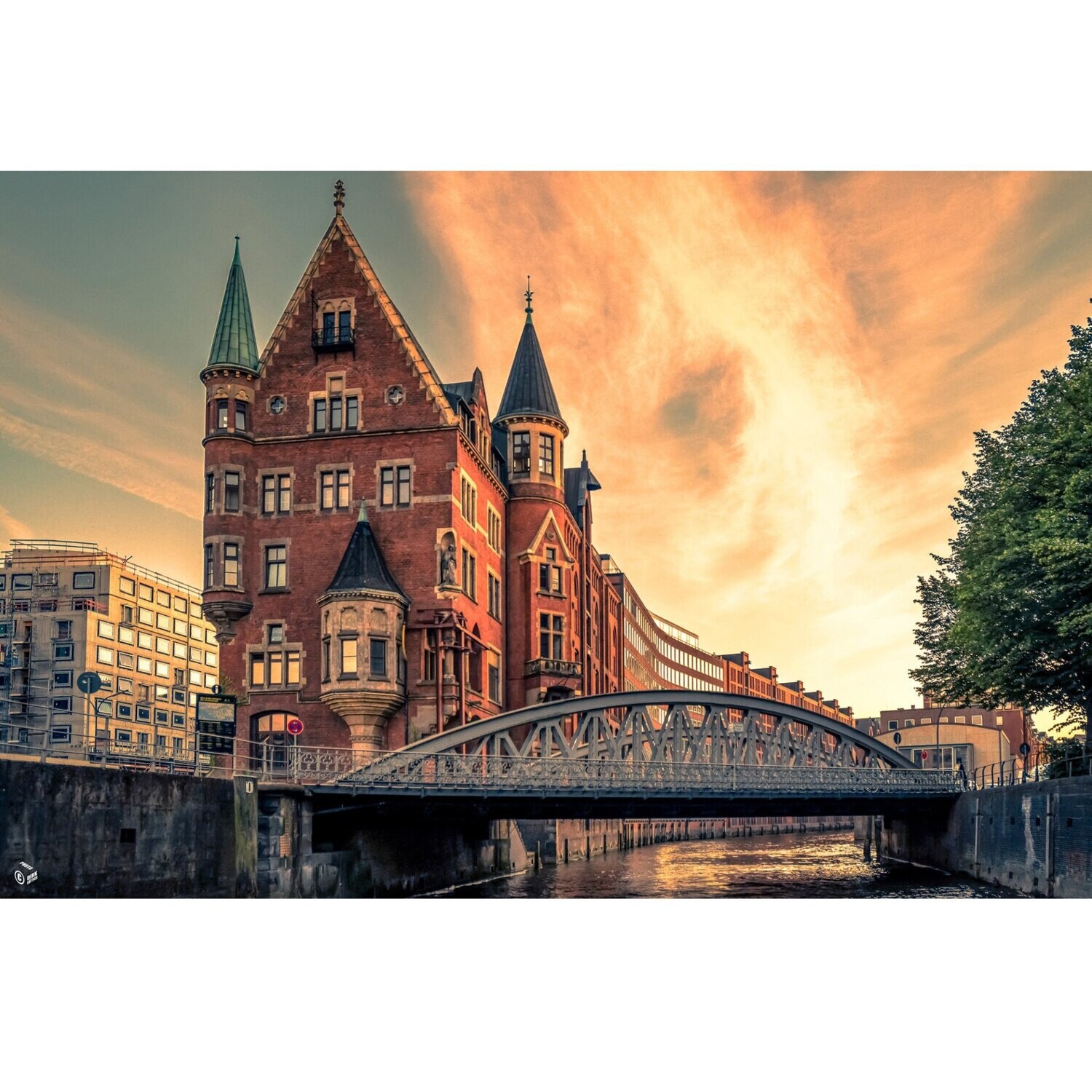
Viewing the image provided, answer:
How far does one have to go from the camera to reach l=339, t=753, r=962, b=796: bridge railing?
134 ft

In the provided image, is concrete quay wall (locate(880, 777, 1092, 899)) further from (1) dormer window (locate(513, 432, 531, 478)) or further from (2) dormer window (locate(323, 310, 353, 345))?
(2) dormer window (locate(323, 310, 353, 345))

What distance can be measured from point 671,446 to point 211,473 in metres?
19.2

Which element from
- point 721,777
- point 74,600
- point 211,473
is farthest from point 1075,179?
point 74,600

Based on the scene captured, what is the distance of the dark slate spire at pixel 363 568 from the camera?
169ft

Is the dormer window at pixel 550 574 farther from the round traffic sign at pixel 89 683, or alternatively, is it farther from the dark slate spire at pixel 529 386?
the round traffic sign at pixel 89 683

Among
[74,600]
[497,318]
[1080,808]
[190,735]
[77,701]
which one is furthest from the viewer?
[190,735]

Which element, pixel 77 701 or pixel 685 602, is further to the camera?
pixel 77 701

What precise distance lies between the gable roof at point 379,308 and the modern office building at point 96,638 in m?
45.8

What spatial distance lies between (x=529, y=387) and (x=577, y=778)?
25.2 meters

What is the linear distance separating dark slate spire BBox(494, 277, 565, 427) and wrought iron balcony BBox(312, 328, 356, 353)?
10344mm

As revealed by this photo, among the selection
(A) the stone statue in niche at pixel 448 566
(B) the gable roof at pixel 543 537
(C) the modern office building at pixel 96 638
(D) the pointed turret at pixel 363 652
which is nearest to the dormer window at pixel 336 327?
(D) the pointed turret at pixel 363 652

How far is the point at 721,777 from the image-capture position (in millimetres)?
49312

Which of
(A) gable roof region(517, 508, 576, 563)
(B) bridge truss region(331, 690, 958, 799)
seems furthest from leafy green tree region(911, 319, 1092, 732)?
(A) gable roof region(517, 508, 576, 563)

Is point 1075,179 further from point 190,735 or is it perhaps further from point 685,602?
point 190,735
